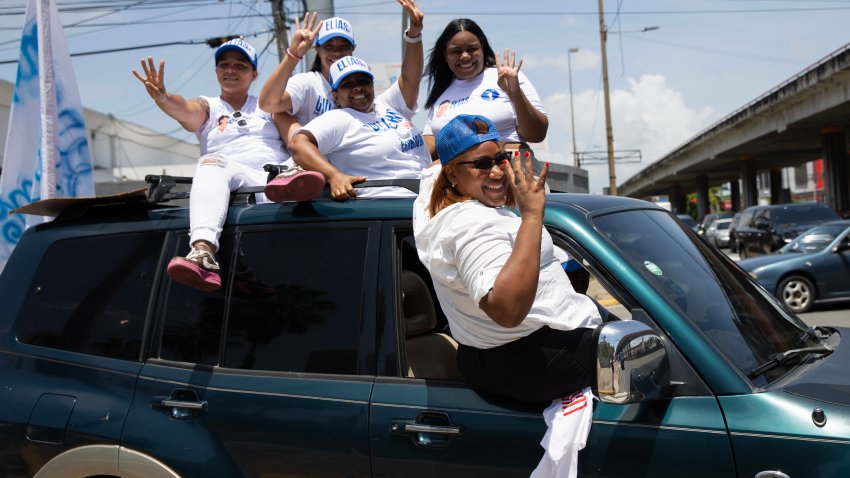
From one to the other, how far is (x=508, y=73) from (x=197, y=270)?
187 centimetres

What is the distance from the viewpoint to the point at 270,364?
115 inches

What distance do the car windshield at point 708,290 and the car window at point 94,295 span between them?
1.83 meters

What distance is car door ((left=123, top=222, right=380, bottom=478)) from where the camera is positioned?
274cm

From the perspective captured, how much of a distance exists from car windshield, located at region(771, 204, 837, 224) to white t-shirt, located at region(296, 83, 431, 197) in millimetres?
19700

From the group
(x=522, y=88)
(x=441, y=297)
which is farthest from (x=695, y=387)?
(x=522, y=88)

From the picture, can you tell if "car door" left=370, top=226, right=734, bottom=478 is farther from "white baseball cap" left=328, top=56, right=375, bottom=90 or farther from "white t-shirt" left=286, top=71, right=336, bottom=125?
"white t-shirt" left=286, top=71, right=336, bottom=125

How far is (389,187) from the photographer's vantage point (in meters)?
3.45

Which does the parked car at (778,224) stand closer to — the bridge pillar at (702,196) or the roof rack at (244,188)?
the roof rack at (244,188)

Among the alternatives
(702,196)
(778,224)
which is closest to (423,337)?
(778,224)

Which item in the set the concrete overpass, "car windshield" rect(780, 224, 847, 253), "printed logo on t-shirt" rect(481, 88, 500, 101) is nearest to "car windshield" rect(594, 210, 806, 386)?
"printed logo on t-shirt" rect(481, 88, 500, 101)

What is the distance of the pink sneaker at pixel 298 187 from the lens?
303 cm

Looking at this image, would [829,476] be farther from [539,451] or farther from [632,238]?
[632,238]

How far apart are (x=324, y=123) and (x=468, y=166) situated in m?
1.37

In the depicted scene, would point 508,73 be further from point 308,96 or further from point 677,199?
point 677,199
